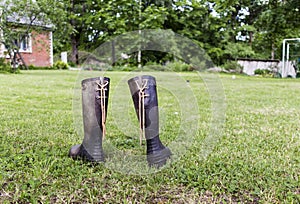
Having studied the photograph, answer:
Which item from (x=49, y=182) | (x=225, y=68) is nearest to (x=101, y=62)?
(x=49, y=182)

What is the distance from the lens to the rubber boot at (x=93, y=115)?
1.46 m

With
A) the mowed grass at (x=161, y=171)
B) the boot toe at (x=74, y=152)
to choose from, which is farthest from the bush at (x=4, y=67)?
the boot toe at (x=74, y=152)

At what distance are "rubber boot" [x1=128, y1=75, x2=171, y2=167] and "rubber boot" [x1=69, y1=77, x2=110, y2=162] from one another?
0.53ft

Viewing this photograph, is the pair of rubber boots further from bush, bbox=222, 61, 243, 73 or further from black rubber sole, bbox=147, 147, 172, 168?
bush, bbox=222, 61, 243, 73

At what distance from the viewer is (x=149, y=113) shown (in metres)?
1.48

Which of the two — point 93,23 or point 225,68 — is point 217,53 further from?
point 93,23

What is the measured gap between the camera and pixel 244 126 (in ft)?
7.90

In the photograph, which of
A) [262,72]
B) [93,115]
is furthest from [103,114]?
[262,72]

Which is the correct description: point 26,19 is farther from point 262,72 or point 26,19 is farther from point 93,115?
point 262,72

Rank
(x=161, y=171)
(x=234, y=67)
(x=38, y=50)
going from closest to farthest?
1. (x=161, y=171)
2. (x=38, y=50)
3. (x=234, y=67)

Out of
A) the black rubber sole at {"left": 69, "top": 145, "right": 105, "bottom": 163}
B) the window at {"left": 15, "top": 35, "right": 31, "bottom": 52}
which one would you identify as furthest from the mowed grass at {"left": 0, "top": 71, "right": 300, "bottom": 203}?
the window at {"left": 15, "top": 35, "right": 31, "bottom": 52}

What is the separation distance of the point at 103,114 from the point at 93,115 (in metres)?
0.05

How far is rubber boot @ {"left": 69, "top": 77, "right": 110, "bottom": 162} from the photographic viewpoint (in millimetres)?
1456

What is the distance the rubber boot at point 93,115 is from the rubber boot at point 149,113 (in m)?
0.16
